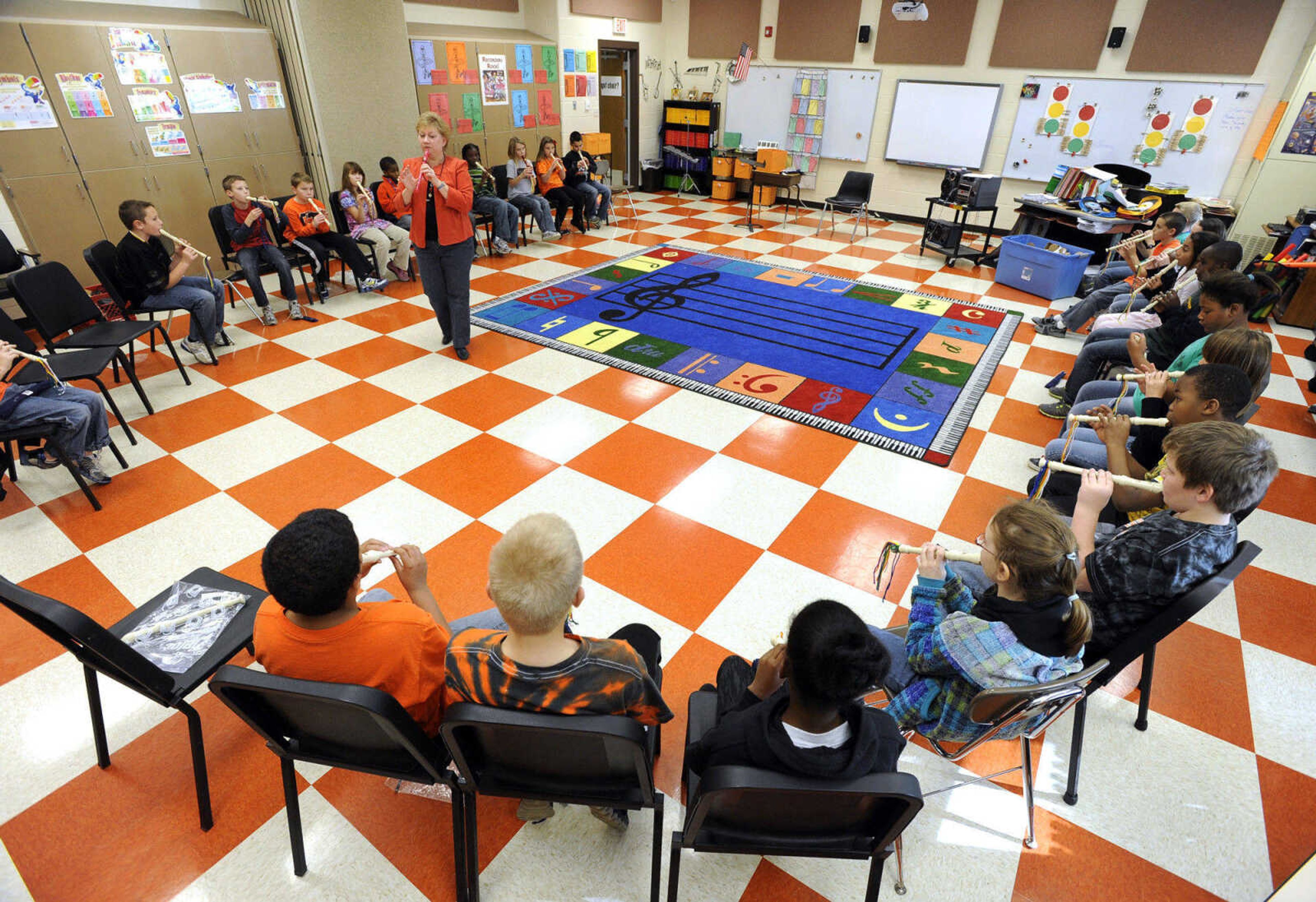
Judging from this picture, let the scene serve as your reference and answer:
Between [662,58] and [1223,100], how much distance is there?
718cm

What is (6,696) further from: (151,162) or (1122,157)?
(1122,157)

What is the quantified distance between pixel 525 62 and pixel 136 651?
26.6 ft

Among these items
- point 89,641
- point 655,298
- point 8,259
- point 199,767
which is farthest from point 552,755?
point 8,259

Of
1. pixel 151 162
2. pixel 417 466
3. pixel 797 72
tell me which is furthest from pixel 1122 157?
pixel 151 162

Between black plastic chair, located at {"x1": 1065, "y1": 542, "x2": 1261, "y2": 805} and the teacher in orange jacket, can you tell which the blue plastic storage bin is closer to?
black plastic chair, located at {"x1": 1065, "y1": 542, "x2": 1261, "y2": 805}

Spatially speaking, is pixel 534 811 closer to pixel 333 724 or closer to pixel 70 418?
pixel 333 724

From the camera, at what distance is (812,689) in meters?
1.09

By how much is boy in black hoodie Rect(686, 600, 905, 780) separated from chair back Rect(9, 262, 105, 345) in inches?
157

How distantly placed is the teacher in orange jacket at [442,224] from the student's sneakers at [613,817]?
3371 millimetres

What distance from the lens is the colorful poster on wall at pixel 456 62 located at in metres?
6.90

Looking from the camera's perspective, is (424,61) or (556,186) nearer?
(424,61)

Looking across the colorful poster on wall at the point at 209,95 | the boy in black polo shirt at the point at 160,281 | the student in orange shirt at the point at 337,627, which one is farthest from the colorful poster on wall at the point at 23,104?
the student in orange shirt at the point at 337,627

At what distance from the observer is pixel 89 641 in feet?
4.31

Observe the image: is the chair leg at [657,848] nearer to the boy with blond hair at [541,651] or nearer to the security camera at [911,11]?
the boy with blond hair at [541,651]
